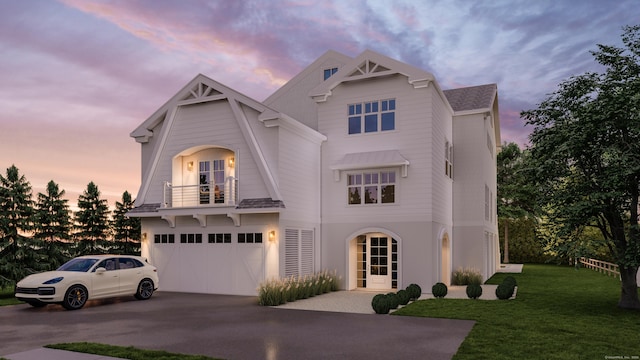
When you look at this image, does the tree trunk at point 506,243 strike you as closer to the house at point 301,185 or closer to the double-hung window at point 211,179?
the house at point 301,185

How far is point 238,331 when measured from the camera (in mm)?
11430

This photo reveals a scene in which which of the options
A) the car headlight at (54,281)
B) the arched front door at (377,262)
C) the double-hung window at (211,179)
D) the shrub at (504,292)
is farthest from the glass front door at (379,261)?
the car headlight at (54,281)

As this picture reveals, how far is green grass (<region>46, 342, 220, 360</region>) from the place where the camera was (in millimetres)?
8719

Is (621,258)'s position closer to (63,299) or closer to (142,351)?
(142,351)

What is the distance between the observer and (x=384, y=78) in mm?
21031

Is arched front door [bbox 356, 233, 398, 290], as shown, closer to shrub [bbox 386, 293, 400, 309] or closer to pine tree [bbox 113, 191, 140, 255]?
shrub [bbox 386, 293, 400, 309]

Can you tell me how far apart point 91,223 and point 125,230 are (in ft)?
6.16

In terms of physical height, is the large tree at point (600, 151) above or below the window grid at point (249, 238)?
above

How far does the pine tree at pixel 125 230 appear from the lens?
27.5 metres

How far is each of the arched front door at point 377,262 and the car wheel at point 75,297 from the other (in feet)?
36.0

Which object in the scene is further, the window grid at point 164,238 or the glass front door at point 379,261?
the glass front door at point 379,261

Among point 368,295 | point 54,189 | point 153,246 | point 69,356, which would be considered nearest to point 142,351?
point 69,356

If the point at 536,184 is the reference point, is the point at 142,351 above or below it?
below

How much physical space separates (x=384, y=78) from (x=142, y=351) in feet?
50.0
